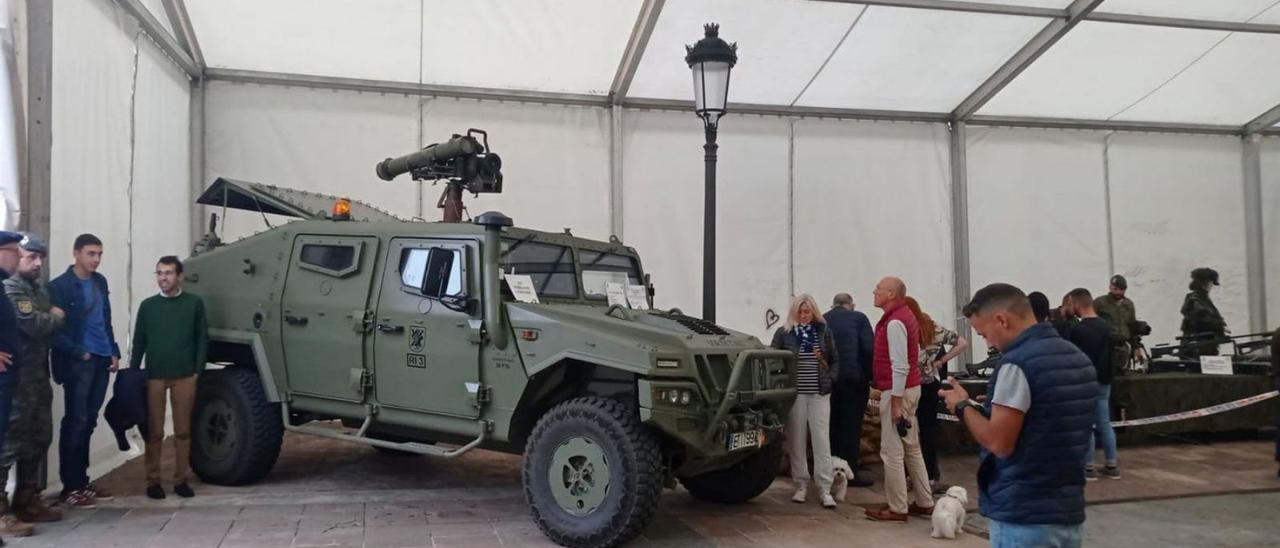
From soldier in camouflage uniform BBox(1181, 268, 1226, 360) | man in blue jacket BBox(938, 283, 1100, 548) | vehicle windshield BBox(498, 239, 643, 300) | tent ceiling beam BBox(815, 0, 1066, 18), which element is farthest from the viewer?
soldier in camouflage uniform BBox(1181, 268, 1226, 360)

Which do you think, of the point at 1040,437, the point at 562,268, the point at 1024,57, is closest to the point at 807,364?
the point at 562,268

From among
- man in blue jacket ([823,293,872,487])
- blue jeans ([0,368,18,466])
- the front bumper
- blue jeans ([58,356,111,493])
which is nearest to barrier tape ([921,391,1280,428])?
man in blue jacket ([823,293,872,487])

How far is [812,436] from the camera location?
6719mm

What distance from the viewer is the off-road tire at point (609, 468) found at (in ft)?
16.6

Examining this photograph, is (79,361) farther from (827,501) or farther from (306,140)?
(827,501)

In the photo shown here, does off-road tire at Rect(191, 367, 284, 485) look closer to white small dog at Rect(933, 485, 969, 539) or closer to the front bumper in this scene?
the front bumper

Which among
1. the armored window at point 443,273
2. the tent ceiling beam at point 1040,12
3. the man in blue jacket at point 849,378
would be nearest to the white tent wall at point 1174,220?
the tent ceiling beam at point 1040,12

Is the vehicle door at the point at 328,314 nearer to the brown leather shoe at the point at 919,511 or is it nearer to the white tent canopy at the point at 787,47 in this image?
the white tent canopy at the point at 787,47

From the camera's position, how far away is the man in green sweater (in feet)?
20.8

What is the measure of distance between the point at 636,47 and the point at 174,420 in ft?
18.2

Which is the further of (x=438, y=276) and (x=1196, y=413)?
(x=1196, y=413)

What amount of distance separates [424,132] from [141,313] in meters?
4.21

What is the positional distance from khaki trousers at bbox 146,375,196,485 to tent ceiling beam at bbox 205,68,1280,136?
13.9 ft

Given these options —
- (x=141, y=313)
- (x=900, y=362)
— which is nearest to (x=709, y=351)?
(x=900, y=362)
